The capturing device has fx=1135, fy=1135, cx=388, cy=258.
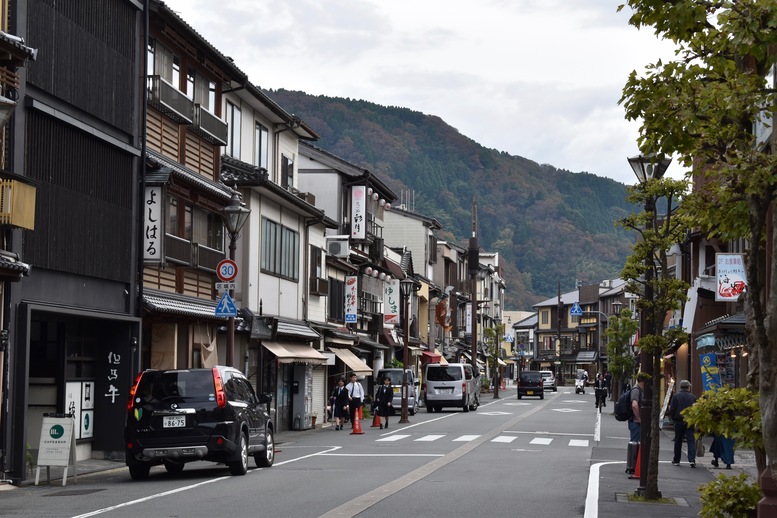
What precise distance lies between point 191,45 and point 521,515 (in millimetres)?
19084

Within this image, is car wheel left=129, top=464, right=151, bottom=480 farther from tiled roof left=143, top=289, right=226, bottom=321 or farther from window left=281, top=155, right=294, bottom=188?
window left=281, top=155, right=294, bottom=188

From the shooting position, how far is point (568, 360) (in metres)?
142

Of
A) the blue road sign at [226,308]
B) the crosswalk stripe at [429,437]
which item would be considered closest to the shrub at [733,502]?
the blue road sign at [226,308]

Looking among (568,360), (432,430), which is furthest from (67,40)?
(568,360)

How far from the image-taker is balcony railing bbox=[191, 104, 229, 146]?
97.9 ft

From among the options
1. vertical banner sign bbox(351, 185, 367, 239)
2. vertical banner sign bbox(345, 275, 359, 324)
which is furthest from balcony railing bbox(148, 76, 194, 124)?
vertical banner sign bbox(351, 185, 367, 239)

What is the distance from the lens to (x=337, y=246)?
47.8 metres

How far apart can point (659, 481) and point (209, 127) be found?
15999mm

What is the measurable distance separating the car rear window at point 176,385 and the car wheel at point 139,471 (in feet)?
3.96

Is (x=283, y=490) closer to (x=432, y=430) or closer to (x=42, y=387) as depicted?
(x=42, y=387)

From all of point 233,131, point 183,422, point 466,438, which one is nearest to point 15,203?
point 183,422

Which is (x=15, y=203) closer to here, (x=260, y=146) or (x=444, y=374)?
(x=260, y=146)

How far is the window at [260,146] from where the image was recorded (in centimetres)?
3756

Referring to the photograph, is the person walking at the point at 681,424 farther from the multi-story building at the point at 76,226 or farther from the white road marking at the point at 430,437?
the multi-story building at the point at 76,226
